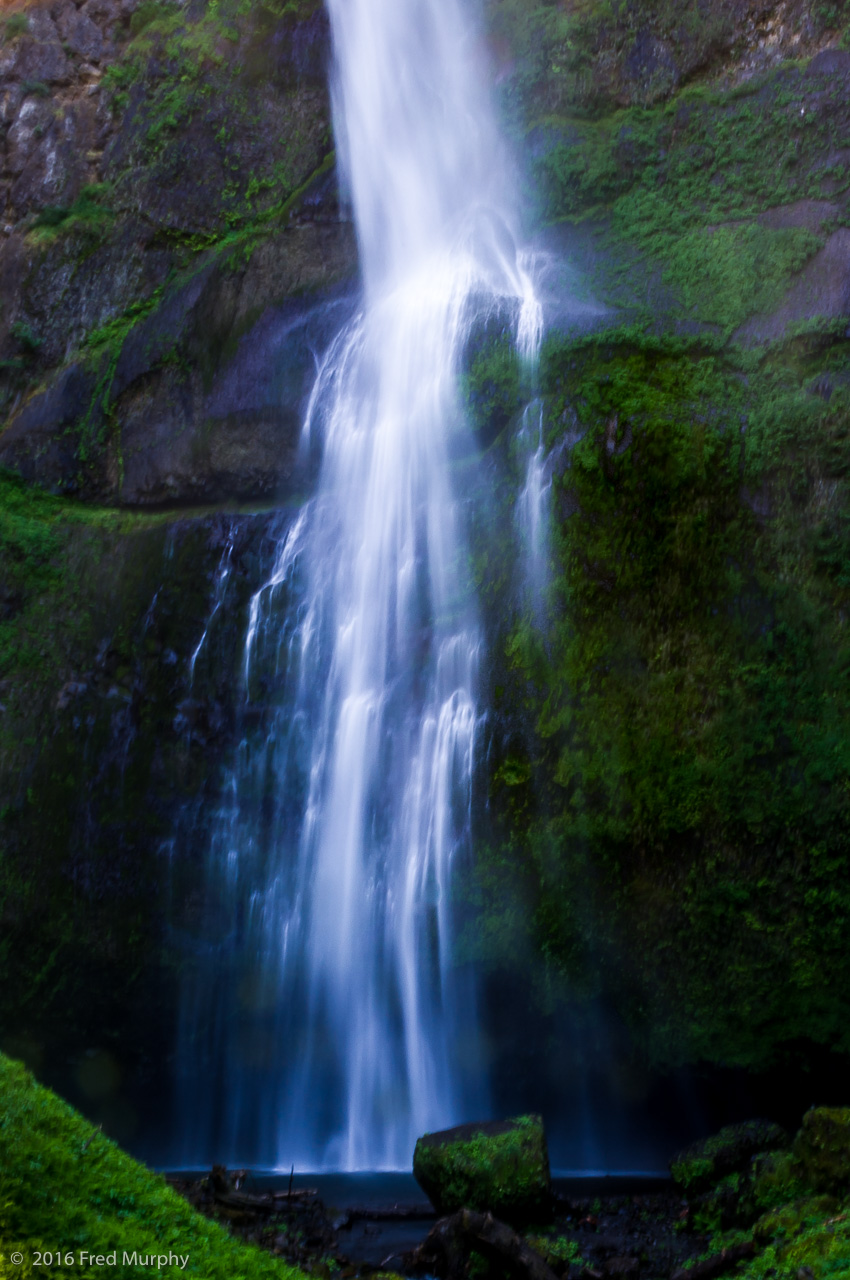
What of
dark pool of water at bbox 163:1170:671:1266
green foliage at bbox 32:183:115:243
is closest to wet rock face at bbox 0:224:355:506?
green foliage at bbox 32:183:115:243

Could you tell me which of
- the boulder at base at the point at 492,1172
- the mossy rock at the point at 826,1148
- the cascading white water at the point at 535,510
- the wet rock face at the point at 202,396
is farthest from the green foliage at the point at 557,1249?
the wet rock face at the point at 202,396

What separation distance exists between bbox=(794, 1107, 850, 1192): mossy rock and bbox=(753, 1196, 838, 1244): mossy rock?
31 centimetres

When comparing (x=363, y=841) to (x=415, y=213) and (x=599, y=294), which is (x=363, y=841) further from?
(x=415, y=213)

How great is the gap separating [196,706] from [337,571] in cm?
248

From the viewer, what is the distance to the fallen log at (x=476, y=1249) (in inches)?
240

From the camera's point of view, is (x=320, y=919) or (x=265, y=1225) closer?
(x=265, y=1225)

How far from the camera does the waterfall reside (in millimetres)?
9750

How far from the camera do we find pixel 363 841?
34.1 ft

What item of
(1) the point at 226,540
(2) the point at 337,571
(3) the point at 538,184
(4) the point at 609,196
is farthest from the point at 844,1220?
(3) the point at 538,184

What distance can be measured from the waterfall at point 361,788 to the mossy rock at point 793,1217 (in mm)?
3812

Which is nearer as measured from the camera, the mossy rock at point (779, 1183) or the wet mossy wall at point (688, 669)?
the mossy rock at point (779, 1183)

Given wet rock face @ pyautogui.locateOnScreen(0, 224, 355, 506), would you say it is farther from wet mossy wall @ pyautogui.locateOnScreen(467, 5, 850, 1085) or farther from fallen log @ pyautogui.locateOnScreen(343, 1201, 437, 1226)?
fallen log @ pyautogui.locateOnScreen(343, 1201, 437, 1226)

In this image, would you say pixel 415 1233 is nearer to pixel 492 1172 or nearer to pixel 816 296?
pixel 492 1172

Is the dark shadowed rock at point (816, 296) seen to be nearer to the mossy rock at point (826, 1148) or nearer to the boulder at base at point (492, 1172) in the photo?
the mossy rock at point (826, 1148)
